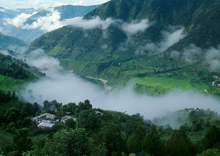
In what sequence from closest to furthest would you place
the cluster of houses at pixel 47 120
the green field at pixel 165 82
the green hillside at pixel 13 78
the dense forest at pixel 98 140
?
the dense forest at pixel 98 140 → the cluster of houses at pixel 47 120 → the green hillside at pixel 13 78 → the green field at pixel 165 82

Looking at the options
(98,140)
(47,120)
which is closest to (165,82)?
(47,120)

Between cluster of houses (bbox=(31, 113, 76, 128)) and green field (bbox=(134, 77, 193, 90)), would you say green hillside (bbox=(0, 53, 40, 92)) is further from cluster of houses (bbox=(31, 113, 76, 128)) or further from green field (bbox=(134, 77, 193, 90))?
green field (bbox=(134, 77, 193, 90))

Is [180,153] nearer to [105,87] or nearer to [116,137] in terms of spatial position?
[116,137]

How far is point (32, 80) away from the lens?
390 ft

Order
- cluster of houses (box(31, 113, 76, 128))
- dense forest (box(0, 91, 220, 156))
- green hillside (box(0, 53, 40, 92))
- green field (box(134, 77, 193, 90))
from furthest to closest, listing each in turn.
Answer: green field (box(134, 77, 193, 90))
green hillside (box(0, 53, 40, 92))
cluster of houses (box(31, 113, 76, 128))
dense forest (box(0, 91, 220, 156))

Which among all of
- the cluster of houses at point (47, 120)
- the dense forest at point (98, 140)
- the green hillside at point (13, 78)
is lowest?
the dense forest at point (98, 140)

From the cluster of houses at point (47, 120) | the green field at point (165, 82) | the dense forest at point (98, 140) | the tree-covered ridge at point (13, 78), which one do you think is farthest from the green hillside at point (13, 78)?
the green field at point (165, 82)

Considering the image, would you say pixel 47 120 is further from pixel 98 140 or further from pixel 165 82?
pixel 165 82

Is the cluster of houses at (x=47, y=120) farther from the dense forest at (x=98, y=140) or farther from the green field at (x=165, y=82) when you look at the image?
the green field at (x=165, y=82)

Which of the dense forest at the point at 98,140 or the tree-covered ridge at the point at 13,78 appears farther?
the tree-covered ridge at the point at 13,78

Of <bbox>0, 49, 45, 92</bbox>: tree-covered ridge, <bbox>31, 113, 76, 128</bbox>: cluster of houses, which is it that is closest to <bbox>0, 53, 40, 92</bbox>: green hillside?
<bbox>0, 49, 45, 92</bbox>: tree-covered ridge

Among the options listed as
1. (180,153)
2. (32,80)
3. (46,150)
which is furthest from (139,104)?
(46,150)

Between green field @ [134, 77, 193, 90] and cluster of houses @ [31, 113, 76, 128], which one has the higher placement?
green field @ [134, 77, 193, 90]

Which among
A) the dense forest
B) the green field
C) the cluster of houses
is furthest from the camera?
the green field
